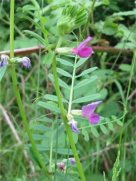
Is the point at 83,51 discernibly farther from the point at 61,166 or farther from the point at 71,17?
the point at 61,166

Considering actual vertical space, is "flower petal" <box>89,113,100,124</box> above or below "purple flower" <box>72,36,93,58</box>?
below

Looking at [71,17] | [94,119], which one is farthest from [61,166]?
[71,17]

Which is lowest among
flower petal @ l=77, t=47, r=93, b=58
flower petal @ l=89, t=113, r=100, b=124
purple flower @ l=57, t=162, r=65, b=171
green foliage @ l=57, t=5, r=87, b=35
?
purple flower @ l=57, t=162, r=65, b=171

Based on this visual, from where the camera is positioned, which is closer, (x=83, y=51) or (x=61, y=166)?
(x=83, y=51)

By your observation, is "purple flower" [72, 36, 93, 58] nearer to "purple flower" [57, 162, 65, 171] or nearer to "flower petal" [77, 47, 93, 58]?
"flower petal" [77, 47, 93, 58]

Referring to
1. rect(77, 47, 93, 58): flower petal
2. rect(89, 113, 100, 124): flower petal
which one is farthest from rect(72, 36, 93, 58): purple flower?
rect(89, 113, 100, 124): flower petal

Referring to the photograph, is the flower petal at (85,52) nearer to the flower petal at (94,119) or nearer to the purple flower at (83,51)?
the purple flower at (83,51)

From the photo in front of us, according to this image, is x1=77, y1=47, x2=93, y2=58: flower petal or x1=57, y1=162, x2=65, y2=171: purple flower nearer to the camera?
x1=77, y1=47, x2=93, y2=58: flower petal

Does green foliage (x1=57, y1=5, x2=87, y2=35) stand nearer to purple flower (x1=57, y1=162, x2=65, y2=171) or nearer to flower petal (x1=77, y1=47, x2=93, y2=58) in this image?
flower petal (x1=77, y1=47, x2=93, y2=58)

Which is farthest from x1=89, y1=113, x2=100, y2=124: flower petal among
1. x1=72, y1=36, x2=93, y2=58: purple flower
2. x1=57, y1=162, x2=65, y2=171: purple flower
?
x1=57, y1=162, x2=65, y2=171: purple flower
